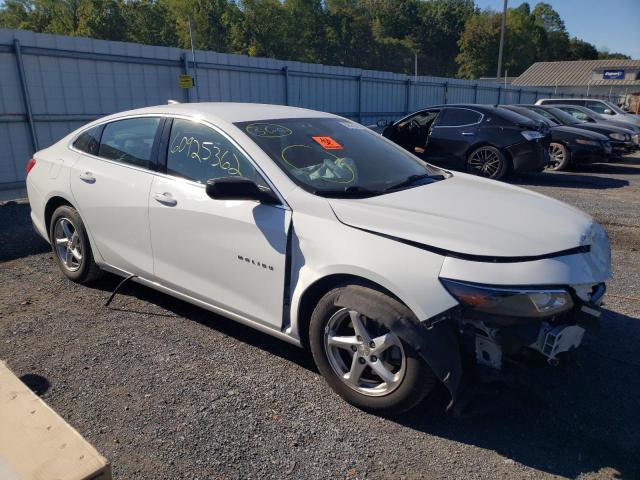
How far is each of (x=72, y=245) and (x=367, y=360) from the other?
3050 millimetres

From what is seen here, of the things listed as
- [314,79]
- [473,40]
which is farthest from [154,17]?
[314,79]

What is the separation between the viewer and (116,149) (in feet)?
13.4

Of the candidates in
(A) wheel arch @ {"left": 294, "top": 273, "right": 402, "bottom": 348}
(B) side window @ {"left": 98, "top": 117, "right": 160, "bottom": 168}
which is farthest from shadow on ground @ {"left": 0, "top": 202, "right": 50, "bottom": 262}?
(A) wheel arch @ {"left": 294, "top": 273, "right": 402, "bottom": 348}

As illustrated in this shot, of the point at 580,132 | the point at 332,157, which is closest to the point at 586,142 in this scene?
the point at 580,132

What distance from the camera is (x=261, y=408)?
2902mm

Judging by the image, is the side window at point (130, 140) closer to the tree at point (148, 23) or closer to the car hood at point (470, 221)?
the car hood at point (470, 221)

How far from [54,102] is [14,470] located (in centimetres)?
847

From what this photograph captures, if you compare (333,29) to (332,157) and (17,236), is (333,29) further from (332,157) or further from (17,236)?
(332,157)

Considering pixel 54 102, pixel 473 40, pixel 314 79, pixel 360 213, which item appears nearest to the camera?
pixel 360 213

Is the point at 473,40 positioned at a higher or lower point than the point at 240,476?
higher

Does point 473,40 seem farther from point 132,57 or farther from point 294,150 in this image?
point 294,150

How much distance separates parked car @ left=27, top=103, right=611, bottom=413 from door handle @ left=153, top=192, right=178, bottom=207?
0.01m

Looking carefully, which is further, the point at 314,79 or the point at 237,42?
the point at 237,42

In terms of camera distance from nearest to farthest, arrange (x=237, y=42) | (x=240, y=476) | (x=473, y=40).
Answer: (x=240, y=476)
(x=237, y=42)
(x=473, y=40)
